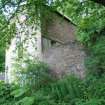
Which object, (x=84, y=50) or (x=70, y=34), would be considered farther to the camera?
(x=70, y=34)

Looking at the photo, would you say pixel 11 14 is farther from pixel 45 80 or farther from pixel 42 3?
pixel 45 80

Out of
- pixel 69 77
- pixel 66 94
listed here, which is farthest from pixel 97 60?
pixel 66 94

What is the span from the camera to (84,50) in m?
13.8

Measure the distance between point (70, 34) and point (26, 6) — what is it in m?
9.10

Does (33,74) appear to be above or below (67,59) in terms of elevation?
below

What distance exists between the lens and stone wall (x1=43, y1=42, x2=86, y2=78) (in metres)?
13.9

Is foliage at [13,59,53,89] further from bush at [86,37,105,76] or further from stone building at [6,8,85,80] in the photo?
bush at [86,37,105,76]

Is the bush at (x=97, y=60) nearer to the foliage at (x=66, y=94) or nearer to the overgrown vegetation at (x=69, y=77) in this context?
the overgrown vegetation at (x=69, y=77)

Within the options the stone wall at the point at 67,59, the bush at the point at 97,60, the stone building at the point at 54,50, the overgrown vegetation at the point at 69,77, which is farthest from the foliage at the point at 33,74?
the bush at the point at 97,60

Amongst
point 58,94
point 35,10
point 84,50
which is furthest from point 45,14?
point 58,94

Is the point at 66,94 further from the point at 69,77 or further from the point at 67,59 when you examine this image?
the point at 67,59

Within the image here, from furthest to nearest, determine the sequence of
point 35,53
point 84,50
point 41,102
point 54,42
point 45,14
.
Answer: point 54,42
point 35,53
point 84,50
point 45,14
point 41,102

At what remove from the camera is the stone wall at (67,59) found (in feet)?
45.7

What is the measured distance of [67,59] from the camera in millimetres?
14586
